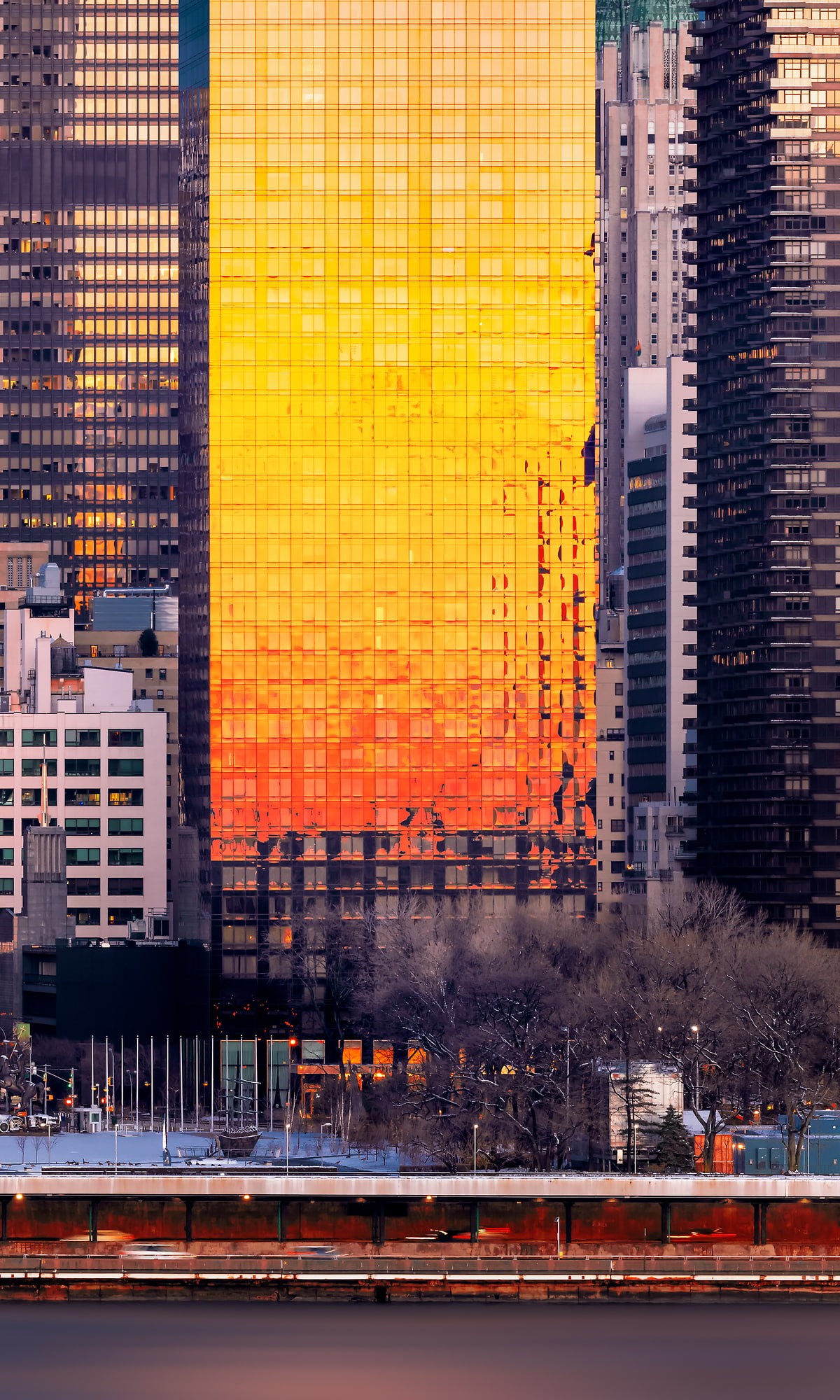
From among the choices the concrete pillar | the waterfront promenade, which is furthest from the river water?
the concrete pillar

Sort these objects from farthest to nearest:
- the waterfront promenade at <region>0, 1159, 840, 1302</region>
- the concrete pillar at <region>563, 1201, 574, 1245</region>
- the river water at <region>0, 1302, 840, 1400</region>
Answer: the concrete pillar at <region>563, 1201, 574, 1245</region> → the waterfront promenade at <region>0, 1159, 840, 1302</region> → the river water at <region>0, 1302, 840, 1400</region>

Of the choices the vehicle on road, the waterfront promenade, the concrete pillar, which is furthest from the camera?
the concrete pillar

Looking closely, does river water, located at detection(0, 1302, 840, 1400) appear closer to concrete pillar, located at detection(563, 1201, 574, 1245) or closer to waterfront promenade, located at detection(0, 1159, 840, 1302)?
waterfront promenade, located at detection(0, 1159, 840, 1302)

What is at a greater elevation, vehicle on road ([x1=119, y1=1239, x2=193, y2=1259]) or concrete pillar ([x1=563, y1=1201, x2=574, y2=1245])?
concrete pillar ([x1=563, y1=1201, x2=574, y2=1245])

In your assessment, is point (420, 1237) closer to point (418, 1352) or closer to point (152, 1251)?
point (152, 1251)

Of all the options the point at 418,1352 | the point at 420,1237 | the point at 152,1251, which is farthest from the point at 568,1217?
the point at 418,1352

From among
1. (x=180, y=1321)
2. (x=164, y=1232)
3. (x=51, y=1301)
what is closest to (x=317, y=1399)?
(x=180, y=1321)

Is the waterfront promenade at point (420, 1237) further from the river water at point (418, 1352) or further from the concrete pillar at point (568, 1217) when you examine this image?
the river water at point (418, 1352)

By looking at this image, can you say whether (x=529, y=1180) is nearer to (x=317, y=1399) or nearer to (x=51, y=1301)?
(x=51, y=1301)
